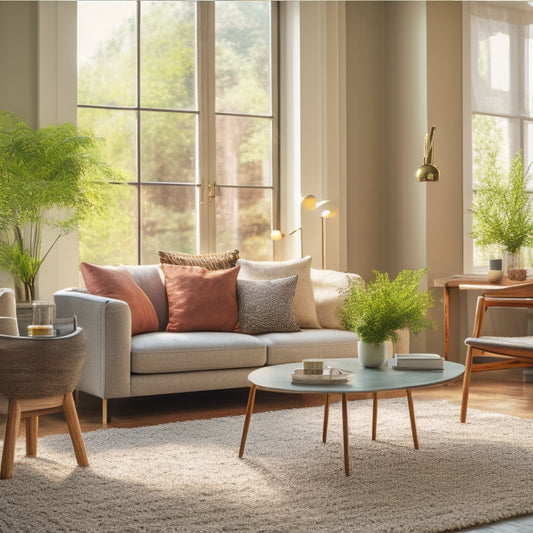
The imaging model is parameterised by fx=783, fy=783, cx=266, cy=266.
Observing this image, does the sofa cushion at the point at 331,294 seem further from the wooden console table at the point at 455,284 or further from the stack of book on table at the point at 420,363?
the stack of book on table at the point at 420,363

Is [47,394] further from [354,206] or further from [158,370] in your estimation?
[354,206]

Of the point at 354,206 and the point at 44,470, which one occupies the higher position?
the point at 354,206

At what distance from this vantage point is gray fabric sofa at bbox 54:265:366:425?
4.05m

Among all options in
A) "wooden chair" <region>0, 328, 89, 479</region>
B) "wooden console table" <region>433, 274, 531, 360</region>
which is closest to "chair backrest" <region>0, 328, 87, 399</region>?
"wooden chair" <region>0, 328, 89, 479</region>

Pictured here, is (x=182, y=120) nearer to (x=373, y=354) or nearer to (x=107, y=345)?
(x=107, y=345)

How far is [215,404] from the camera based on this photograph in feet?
15.1

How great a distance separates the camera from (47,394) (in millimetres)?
2996

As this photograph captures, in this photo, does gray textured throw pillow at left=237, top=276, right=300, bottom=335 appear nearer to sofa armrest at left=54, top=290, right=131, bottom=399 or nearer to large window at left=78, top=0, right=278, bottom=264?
sofa armrest at left=54, top=290, right=131, bottom=399

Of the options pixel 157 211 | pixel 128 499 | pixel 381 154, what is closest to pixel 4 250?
pixel 157 211

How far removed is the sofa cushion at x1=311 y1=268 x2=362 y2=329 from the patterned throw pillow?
59cm

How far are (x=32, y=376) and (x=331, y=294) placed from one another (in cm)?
252

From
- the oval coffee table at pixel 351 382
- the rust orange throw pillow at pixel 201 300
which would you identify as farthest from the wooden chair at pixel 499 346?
the rust orange throw pillow at pixel 201 300

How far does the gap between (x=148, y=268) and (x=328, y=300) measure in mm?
1175

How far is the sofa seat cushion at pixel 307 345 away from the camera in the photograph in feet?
14.8
